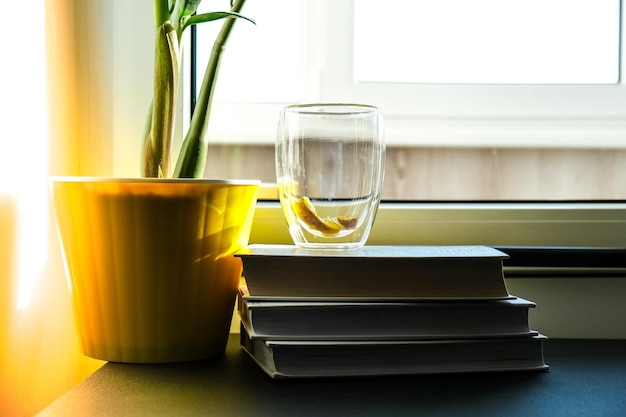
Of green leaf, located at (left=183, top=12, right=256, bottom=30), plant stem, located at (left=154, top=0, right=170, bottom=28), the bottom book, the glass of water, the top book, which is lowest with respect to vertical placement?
the bottom book

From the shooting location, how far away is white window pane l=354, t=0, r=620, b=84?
3.21 feet

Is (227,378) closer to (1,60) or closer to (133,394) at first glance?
(133,394)

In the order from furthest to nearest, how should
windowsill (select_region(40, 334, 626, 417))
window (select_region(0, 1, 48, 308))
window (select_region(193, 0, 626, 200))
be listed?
window (select_region(193, 0, 626, 200)) → window (select_region(0, 1, 48, 308)) → windowsill (select_region(40, 334, 626, 417))

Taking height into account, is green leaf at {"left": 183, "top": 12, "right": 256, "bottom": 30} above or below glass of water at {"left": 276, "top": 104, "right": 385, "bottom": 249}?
above

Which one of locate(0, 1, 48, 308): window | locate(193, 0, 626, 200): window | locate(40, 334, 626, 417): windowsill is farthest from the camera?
locate(193, 0, 626, 200): window

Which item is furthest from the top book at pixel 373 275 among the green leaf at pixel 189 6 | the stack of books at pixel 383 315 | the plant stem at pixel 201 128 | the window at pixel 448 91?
the window at pixel 448 91

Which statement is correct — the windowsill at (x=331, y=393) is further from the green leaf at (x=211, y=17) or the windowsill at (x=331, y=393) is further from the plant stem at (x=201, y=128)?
the green leaf at (x=211, y=17)

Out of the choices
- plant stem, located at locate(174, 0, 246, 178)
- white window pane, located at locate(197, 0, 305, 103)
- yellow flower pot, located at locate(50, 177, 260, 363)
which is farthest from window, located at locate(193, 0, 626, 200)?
yellow flower pot, located at locate(50, 177, 260, 363)

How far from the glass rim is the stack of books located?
161 millimetres

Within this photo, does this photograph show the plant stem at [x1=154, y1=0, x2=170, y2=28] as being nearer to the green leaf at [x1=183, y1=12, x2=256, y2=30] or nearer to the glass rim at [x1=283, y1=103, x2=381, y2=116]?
the green leaf at [x1=183, y1=12, x2=256, y2=30]

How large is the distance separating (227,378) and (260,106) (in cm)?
46

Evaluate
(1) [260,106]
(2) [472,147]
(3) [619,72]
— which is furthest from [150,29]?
(3) [619,72]

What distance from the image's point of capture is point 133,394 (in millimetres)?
542

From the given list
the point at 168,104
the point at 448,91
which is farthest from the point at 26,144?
the point at 448,91
